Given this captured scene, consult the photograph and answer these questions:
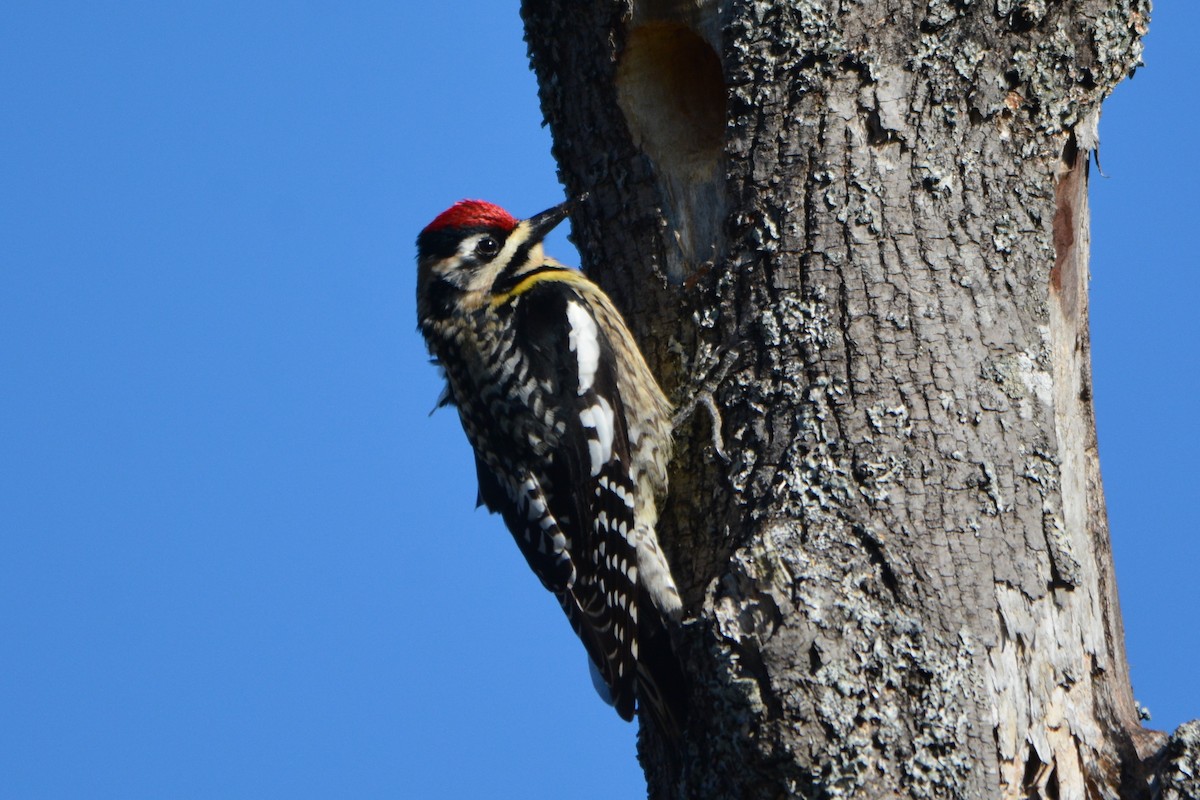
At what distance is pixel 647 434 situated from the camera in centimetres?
369

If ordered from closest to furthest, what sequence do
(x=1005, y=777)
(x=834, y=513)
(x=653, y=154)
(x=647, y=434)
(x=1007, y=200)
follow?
(x=1005, y=777), (x=834, y=513), (x=1007, y=200), (x=653, y=154), (x=647, y=434)

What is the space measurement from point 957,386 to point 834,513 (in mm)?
405

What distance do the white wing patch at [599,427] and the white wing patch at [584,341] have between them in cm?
6

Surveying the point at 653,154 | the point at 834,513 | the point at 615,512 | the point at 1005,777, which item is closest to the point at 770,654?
the point at 834,513

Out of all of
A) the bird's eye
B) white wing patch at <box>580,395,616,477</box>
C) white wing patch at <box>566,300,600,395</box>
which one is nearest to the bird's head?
the bird's eye

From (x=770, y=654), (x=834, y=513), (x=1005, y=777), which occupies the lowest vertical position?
(x=1005, y=777)

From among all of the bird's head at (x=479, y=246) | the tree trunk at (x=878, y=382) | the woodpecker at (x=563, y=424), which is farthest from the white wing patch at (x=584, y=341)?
the bird's head at (x=479, y=246)

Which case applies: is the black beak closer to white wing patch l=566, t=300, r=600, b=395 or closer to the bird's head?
the bird's head

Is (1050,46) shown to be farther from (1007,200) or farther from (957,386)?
(957,386)

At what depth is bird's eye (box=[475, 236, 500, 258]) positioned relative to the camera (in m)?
4.12

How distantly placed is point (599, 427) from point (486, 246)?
0.78 m

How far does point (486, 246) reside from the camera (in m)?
4.12

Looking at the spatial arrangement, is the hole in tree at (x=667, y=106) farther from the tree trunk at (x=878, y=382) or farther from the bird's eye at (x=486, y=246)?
the bird's eye at (x=486, y=246)

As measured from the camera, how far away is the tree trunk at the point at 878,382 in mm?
2539
